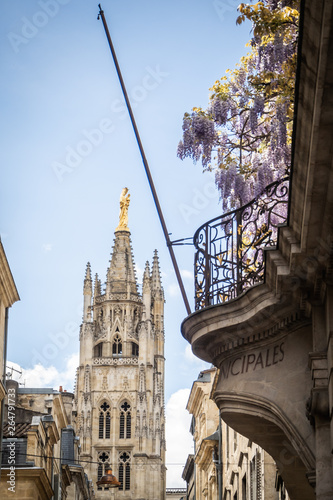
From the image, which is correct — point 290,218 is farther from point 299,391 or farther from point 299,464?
point 299,464

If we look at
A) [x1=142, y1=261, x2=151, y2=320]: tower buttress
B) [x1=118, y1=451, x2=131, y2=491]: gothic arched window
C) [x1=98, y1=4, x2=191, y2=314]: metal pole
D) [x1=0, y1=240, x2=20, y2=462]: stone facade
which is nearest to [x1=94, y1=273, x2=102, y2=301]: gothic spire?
[x1=142, y1=261, x2=151, y2=320]: tower buttress

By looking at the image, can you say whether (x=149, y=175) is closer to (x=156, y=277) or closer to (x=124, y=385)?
(x=124, y=385)

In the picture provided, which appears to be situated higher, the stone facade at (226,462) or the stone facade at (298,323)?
the stone facade at (226,462)

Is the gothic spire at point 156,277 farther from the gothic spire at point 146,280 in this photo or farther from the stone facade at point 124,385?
the gothic spire at point 146,280

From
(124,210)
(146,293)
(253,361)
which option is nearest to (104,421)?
(146,293)

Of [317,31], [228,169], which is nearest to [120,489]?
[228,169]

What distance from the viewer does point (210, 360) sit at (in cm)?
1276

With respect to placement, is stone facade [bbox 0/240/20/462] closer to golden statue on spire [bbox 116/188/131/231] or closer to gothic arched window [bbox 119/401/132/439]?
gothic arched window [bbox 119/401/132/439]

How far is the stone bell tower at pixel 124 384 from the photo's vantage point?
362 feet

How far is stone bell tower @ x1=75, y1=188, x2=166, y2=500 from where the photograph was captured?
110m

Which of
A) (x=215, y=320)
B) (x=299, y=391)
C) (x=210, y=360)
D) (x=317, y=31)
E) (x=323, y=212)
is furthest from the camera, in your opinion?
(x=210, y=360)

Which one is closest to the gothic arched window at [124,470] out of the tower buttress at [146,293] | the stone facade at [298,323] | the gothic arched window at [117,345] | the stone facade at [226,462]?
the gothic arched window at [117,345]

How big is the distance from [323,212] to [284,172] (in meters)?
5.19

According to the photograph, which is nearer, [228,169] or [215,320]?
[215,320]
